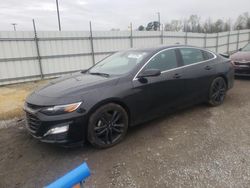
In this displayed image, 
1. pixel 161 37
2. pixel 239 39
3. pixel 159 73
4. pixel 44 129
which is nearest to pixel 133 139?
pixel 159 73

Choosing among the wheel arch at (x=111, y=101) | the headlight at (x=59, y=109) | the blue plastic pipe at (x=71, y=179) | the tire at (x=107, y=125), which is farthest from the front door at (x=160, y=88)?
the blue plastic pipe at (x=71, y=179)

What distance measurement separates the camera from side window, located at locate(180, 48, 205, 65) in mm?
4637

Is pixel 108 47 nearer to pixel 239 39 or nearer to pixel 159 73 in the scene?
pixel 159 73

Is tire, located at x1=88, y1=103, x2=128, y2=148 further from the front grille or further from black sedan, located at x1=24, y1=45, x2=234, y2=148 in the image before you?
the front grille

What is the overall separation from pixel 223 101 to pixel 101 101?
3649mm

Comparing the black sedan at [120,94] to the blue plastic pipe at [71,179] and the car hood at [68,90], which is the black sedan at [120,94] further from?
the blue plastic pipe at [71,179]

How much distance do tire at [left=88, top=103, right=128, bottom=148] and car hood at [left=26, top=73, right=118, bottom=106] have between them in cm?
36

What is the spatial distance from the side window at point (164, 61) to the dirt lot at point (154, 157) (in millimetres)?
1117

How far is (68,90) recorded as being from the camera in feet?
→ 11.0

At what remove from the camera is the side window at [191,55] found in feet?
15.2

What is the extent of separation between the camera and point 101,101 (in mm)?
3330

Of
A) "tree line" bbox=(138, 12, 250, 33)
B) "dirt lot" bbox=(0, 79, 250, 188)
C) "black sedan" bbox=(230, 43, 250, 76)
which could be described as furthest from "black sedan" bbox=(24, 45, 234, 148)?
"tree line" bbox=(138, 12, 250, 33)

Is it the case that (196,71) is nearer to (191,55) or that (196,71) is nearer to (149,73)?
(191,55)

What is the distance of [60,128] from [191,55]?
3189mm
